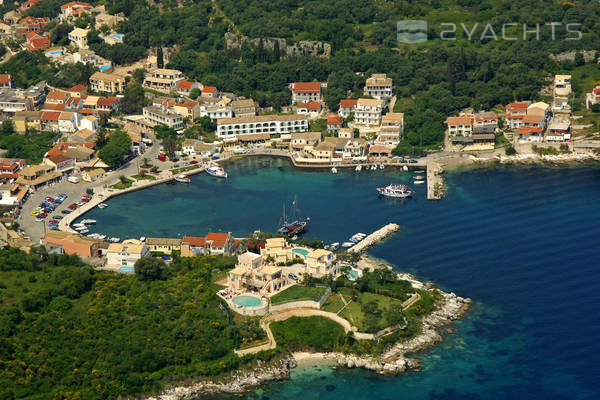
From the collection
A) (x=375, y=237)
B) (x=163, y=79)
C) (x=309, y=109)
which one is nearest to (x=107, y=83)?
(x=163, y=79)

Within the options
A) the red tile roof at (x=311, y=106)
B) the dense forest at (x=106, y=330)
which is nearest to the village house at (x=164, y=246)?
the dense forest at (x=106, y=330)

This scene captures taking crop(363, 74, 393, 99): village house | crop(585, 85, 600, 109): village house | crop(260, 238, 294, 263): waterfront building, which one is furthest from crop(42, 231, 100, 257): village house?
crop(585, 85, 600, 109): village house

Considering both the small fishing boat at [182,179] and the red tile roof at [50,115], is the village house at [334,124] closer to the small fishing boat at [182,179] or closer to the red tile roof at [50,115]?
the small fishing boat at [182,179]

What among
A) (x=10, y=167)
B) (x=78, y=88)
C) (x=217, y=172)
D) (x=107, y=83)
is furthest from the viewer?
(x=107, y=83)

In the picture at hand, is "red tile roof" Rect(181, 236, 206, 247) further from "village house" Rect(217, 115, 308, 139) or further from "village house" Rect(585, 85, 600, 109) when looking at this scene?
"village house" Rect(585, 85, 600, 109)

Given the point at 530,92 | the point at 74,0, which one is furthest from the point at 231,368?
the point at 74,0

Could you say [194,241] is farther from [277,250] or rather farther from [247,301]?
[247,301]
